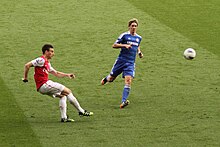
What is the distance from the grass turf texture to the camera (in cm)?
1575

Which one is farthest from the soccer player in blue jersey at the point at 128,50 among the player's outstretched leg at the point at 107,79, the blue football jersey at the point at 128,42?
the player's outstretched leg at the point at 107,79

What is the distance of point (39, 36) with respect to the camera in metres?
25.4

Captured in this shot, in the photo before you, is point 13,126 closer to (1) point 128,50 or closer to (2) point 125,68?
(2) point 125,68

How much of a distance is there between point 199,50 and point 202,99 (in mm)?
5347

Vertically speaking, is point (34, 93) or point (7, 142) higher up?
point (34, 93)

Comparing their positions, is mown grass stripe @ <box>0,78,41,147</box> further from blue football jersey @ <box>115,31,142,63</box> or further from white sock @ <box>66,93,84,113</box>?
blue football jersey @ <box>115,31,142,63</box>

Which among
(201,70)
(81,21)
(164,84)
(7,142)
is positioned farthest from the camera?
(81,21)

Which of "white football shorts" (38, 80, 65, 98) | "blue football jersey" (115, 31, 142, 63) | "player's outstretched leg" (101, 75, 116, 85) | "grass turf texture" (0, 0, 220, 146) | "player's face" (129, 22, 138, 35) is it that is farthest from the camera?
"player's outstretched leg" (101, 75, 116, 85)

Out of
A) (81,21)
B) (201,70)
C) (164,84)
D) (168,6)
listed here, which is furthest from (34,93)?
(168,6)

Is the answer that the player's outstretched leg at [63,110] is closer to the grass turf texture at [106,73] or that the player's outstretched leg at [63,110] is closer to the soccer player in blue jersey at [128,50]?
the grass turf texture at [106,73]

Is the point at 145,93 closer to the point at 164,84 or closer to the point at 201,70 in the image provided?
the point at 164,84

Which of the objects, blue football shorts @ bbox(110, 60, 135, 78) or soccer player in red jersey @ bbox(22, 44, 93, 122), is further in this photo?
blue football shorts @ bbox(110, 60, 135, 78)

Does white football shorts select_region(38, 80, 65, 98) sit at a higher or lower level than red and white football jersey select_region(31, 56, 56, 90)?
lower

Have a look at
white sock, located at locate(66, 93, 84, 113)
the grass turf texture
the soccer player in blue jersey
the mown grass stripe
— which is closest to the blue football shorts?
the soccer player in blue jersey
